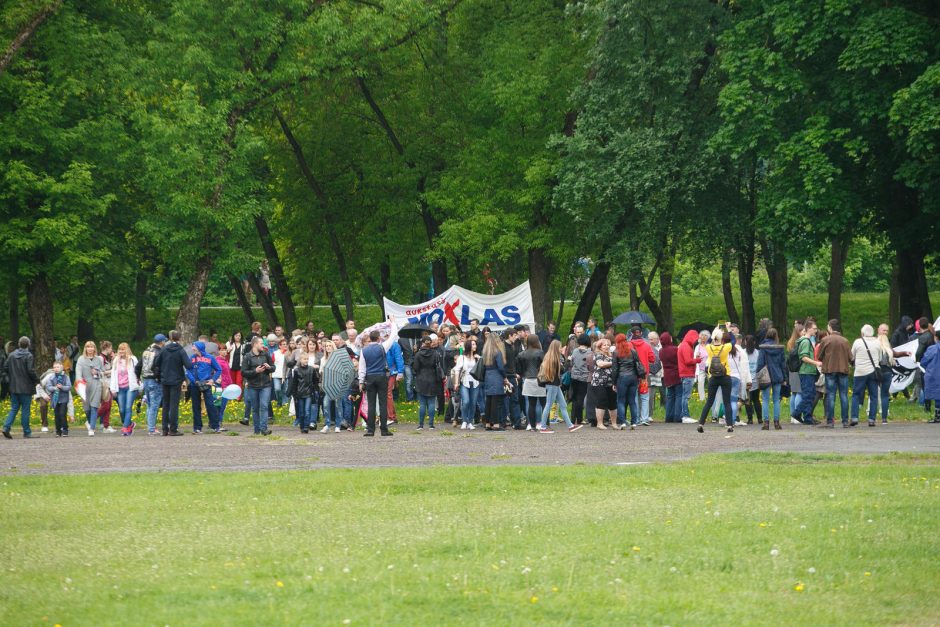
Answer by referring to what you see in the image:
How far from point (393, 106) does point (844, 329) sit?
77.8ft

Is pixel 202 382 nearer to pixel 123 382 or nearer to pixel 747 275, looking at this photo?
pixel 123 382

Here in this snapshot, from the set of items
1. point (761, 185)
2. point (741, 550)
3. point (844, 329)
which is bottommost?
point (741, 550)

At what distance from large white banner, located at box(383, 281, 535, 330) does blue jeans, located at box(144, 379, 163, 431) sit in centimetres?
847

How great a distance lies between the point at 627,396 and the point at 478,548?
12.7m

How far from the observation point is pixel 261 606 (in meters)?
8.02

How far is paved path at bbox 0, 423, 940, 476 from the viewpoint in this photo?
54.6ft

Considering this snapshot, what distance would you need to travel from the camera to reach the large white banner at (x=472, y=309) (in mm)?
29906

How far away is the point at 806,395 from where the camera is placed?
22.1 metres

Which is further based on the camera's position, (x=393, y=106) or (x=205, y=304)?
(x=205, y=304)

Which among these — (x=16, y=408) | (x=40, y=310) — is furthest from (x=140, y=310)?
(x=16, y=408)

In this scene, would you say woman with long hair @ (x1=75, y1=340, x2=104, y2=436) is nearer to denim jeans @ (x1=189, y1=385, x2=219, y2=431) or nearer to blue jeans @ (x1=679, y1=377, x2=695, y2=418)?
denim jeans @ (x1=189, y1=385, x2=219, y2=431)

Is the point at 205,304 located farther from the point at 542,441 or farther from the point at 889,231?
the point at 542,441

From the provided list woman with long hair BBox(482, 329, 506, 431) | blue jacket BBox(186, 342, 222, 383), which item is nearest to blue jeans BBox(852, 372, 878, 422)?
woman with long hair BBox(482, 329, 506, 431)

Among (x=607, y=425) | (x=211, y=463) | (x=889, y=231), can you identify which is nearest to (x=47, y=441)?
(x=211, y=463)
